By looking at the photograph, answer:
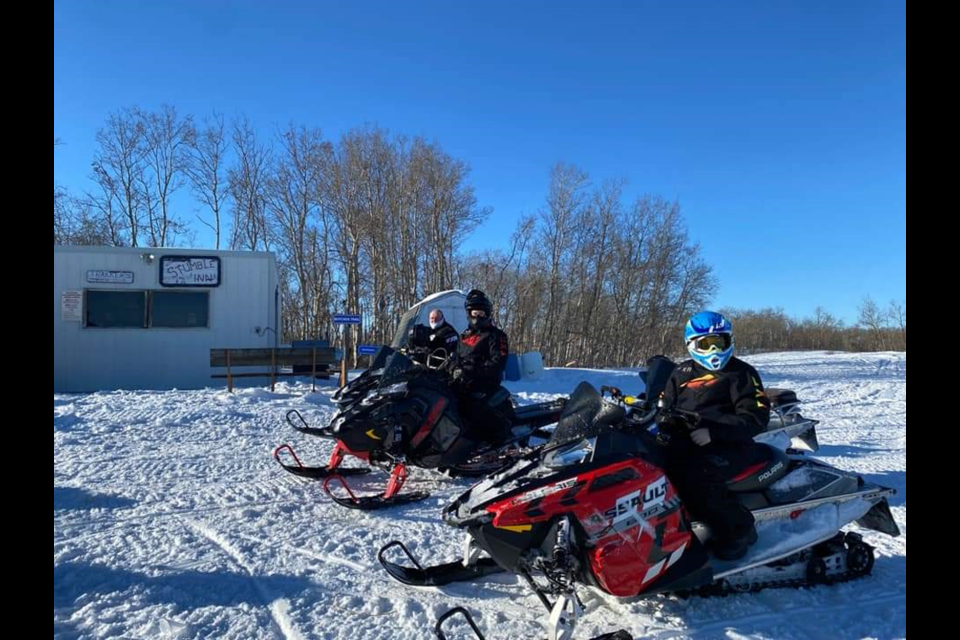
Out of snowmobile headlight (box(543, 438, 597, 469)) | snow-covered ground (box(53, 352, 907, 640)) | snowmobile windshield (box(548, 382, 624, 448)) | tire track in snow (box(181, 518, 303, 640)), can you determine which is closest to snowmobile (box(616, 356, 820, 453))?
snow-covered ground (box(53, 352, 907, 640))

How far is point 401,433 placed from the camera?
5.01 metres

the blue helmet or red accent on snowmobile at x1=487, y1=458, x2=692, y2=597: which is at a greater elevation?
the blue helmet

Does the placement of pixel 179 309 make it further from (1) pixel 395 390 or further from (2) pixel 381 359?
(1) pixel 395 390

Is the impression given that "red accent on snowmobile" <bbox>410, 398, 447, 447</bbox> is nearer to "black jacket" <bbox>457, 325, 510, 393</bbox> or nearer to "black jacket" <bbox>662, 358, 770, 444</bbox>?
"black jacket" <bbox>457, 325, 510, 393</bbox>

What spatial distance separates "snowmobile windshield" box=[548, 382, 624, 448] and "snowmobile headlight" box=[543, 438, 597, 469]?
52mm

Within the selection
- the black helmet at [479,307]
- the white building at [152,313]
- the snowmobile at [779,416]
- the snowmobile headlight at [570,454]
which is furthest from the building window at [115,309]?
the snowmobile headlight at [570,454]

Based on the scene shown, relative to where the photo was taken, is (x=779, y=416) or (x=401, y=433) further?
(x=779, y=416)

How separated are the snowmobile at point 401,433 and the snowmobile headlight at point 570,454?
202 centimetres

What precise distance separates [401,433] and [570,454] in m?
2.57

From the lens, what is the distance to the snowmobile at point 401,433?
489 cm

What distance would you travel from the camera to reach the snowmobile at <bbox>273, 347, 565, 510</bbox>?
4.89 m

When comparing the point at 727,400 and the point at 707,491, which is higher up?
the point at 727,400

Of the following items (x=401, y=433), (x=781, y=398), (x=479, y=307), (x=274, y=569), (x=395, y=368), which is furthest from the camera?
(x=781, y=398)

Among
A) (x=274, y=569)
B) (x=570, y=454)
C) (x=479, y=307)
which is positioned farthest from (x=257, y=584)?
(x=479, y=307)
